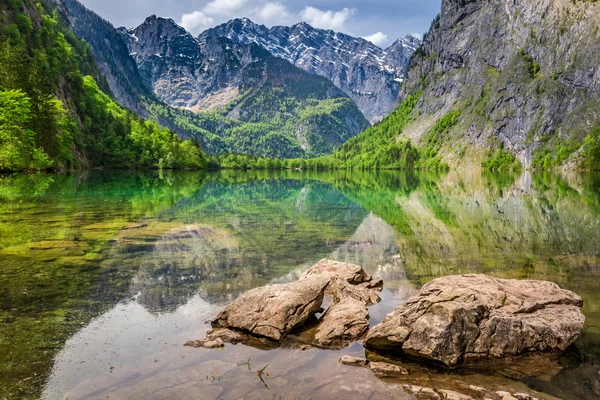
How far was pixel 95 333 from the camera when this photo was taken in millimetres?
11844

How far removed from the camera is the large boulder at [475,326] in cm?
1057

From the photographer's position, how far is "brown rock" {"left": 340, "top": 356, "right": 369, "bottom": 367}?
34.0 ft

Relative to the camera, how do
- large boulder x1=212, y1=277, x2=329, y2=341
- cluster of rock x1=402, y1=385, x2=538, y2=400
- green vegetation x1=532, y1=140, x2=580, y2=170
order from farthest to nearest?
green vegetation x1=532, y1=140, x2=580, y2=170 < large boulder x1=212, y1=277, x2=329, y2=341 < cluster of rock x1=402, y1=385, x2=538, y2=400

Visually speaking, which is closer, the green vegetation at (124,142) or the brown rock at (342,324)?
the brown rock at (342,324)

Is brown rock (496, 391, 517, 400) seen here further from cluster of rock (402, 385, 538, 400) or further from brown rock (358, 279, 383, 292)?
brown rock (358, 279, 383, 292)

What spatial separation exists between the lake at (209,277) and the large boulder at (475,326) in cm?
56

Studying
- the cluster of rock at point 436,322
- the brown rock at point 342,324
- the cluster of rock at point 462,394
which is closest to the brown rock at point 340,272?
the cluster of rock at point 436,322

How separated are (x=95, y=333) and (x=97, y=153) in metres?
135

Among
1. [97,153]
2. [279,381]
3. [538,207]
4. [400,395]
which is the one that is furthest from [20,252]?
[97,153]

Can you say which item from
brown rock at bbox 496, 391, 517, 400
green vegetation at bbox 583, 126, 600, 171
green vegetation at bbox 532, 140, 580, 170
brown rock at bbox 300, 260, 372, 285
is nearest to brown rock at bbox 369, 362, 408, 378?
brown rock at bbox 496, 391, 517, 400

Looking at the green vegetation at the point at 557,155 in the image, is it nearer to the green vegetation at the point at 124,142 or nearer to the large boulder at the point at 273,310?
the green vegetation at the point at 124,142

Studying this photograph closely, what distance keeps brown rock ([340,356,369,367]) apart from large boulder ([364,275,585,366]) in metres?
0.94

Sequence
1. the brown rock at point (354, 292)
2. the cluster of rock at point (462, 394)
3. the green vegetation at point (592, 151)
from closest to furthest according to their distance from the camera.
A: the cluster of rock at point (462, 394)
the brown rock at point (354, 292)
the green vegetation at point (592, 151)

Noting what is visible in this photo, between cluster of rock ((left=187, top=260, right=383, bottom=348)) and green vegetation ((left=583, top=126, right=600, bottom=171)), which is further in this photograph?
green vegetation ((left=583, top=126, right=600, bottom=171))
